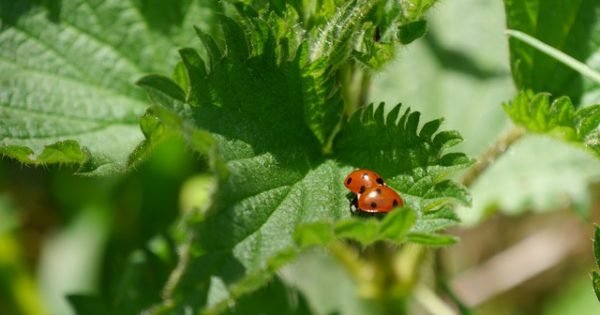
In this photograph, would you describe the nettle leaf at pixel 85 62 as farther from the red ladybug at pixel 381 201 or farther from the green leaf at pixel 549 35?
the green leaf at pixel 549 35

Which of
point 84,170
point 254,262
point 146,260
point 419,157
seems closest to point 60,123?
point 84,170

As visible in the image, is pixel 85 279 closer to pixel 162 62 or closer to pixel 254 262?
pixel 162 62

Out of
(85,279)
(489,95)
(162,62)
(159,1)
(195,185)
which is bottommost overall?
(85,279)

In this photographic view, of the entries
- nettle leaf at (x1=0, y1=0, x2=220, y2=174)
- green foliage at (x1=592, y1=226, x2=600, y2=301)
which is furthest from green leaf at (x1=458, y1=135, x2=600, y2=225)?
nettle leaf at (x1=0, y1=0, x2=220, y2=174)

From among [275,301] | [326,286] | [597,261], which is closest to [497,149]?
[597,261]

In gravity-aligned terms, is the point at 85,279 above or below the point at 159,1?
below

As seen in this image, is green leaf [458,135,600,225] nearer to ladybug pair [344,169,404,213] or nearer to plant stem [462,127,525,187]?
plant stem [462,127,525,187]
